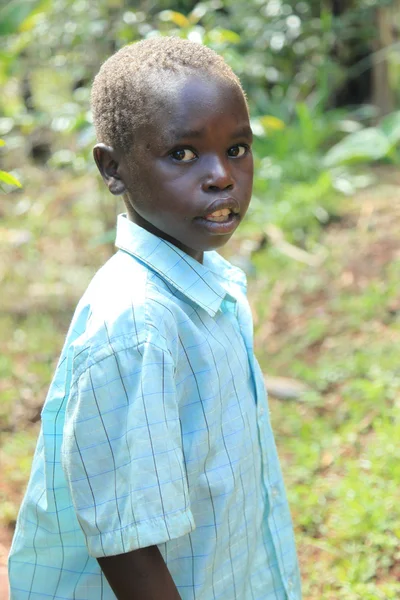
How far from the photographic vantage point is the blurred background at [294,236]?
8.25 ft

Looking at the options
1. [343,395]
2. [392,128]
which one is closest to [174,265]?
[343,395]

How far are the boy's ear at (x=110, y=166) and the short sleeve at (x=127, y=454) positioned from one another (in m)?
0.32

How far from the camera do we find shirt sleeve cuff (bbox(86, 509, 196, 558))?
1051mm

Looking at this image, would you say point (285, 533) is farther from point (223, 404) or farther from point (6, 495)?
point (6, 495)

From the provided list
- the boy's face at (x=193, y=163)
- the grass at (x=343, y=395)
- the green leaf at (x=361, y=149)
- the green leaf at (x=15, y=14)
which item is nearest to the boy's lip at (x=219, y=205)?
the boy's face at (x=193, y=163)

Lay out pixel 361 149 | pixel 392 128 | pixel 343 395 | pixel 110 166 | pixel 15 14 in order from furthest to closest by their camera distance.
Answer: pixel 392 128 < pixel 361 149 < pixel 15 14 < pixel 343 395 < pixel 110 166

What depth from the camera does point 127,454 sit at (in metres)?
1.08

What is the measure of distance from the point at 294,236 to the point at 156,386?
11.5 feet

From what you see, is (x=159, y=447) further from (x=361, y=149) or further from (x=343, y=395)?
(x=361, y=149)

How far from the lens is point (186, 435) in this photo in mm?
1182

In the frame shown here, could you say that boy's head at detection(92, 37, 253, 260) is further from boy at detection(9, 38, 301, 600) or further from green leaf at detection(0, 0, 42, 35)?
green leaf at detection(0, 0, 42, 35)

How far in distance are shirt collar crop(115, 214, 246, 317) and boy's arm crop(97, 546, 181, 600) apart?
0.40 meters

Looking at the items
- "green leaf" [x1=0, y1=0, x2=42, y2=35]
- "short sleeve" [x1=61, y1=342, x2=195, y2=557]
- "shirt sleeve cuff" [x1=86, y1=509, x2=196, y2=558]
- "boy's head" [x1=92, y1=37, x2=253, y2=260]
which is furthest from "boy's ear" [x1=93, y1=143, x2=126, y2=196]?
"green leaf" [x1=0, y1=0, x2=42, y2=35]

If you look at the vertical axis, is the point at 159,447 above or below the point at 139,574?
above
